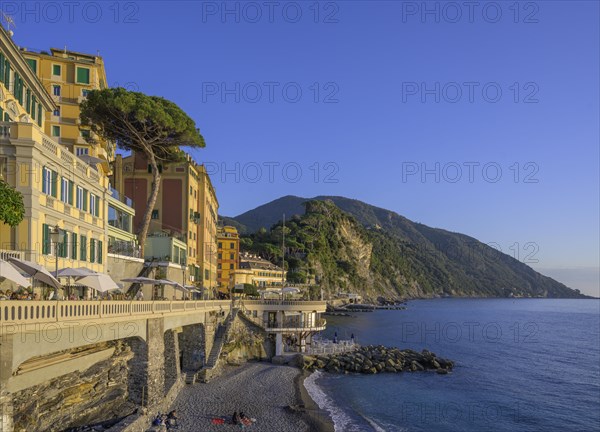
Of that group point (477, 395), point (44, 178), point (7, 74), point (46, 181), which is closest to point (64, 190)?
point (46, 181)

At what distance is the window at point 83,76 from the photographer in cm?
5054

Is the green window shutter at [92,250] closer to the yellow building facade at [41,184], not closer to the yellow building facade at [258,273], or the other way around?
the yellow building facade at [41,184]

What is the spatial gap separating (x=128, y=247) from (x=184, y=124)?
13.7 metres

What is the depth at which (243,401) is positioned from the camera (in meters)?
37.6

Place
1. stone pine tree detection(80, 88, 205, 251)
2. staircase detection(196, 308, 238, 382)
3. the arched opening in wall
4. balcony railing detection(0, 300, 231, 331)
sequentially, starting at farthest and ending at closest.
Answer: stone pine tree detection(80, 88, 205, 251)
staircase detection(196, 308, 238, 382)
the arched opening in wall
balcony railing detection(0, 300, 231, 331)

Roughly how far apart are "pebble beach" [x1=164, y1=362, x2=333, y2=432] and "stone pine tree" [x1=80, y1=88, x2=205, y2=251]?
50.7ft

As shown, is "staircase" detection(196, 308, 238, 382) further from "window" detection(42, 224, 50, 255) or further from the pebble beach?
"window" detection(42, 224, 50, 255)

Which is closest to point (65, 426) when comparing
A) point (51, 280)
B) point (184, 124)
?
point (51, 280)

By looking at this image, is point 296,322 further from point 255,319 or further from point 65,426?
point 65,426

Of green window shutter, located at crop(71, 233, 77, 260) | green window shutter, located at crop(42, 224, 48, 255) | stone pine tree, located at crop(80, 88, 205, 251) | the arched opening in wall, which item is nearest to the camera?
green window shutter, located at crop(42, 224, 48, 255)

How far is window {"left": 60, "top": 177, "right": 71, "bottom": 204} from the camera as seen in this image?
95.3 feet

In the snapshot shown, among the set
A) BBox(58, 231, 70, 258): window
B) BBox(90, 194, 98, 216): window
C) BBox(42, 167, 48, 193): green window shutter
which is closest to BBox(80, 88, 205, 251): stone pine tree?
BBox(90, 194, 98, 216): window

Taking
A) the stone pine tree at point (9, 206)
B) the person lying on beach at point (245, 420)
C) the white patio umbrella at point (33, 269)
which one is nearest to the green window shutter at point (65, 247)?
the stone pine tree at point (9, 206)

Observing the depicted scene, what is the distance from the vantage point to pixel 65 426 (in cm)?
2241
